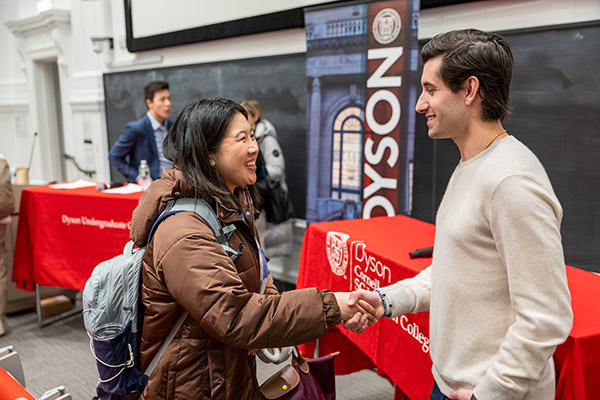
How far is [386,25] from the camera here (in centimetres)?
369

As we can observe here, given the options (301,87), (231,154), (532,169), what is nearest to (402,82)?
(301,87)

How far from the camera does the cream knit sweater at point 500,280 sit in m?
1.13

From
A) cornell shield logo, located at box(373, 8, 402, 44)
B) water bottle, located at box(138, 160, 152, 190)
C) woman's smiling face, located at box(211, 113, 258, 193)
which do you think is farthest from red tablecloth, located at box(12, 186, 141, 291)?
woman's smiling face, located at box(211, 113, 258, 193)

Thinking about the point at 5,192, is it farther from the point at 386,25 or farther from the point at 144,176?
the point at 386,25

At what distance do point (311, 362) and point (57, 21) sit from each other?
8043 mm

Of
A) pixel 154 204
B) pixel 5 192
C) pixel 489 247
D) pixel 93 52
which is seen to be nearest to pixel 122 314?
pixel 154 204

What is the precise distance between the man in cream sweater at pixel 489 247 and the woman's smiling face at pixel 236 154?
0.58 metres

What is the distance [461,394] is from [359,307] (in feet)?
1.45

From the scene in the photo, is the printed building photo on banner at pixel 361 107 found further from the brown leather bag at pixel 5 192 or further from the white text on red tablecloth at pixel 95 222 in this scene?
the brown leather bag at pixel 5 192

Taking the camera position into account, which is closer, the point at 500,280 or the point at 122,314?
the point at 500,280

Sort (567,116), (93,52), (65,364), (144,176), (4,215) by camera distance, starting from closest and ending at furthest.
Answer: (567,116), (65,364), (4,215), (144,176), (93,52)

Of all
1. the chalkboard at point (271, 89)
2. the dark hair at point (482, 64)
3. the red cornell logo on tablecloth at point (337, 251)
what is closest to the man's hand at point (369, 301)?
the dark hair at point (482, 64)

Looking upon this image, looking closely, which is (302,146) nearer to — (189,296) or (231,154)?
(231,154)

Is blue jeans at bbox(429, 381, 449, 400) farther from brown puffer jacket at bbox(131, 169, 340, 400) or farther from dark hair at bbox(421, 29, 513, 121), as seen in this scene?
dark hair at bbox(421, 29, 513, 121)
